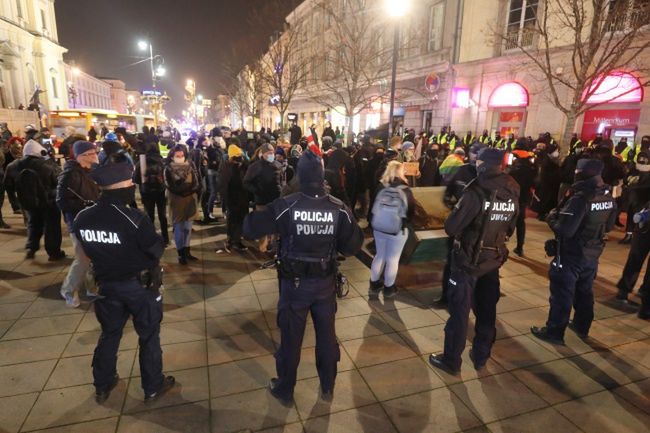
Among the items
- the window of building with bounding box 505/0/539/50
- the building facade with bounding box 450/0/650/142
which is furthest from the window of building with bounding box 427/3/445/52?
the window of building with bounding box 505/0/539/50

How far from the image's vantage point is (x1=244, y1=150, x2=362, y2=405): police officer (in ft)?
9.86

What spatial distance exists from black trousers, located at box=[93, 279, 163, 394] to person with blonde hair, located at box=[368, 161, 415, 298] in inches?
110

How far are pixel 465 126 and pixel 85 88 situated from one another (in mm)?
87742

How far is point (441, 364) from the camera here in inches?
149

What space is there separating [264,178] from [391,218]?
2.41m

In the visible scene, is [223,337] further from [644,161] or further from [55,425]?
[644,161]

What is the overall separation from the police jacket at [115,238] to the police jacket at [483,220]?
8.50ft

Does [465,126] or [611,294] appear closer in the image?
[611,294]

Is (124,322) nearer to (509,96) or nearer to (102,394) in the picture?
(102,394)

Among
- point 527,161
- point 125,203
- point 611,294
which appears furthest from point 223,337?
point 527,161

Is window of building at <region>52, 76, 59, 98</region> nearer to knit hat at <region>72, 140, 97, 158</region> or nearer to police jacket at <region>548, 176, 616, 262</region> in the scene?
knit hat at <region>72, 140, 97, 158</region>

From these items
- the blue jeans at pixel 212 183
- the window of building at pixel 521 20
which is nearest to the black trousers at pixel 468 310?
the blue jeans at pixel 212 183

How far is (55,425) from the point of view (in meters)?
2.97

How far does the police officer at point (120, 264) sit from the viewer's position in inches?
114
